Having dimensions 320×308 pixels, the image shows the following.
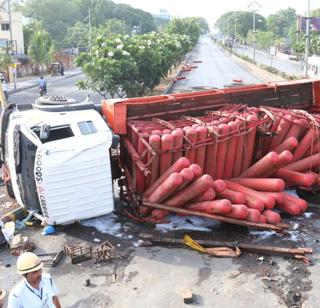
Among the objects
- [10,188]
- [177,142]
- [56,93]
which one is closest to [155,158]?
[177,142]

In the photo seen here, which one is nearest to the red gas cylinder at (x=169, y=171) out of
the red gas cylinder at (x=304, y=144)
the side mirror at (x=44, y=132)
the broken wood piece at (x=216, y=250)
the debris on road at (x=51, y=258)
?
the broken wood piece at (x=216, y=250)

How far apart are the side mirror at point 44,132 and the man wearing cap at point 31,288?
416cm

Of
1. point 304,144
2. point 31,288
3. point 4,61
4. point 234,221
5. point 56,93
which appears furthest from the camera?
point 56,93

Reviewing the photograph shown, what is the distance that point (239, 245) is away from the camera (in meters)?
7.78

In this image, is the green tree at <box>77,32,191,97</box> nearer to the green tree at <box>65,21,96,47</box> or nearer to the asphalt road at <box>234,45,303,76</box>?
the asphalt road at <box>234,45,303,76</box>

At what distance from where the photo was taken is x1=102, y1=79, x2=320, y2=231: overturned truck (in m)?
8.48

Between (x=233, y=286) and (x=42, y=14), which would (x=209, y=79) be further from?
(x=42, y=14)

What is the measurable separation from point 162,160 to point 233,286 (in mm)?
2914

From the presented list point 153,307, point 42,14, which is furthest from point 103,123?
point 42,14

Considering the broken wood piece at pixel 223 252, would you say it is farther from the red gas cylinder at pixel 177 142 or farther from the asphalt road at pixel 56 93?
the asphalt road at pixel 56 93

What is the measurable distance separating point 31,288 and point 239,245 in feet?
13.8

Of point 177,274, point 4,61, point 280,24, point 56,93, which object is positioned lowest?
point 177,274

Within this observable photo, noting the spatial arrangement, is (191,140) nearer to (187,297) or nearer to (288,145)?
(288,145)

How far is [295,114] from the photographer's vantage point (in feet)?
34.8
